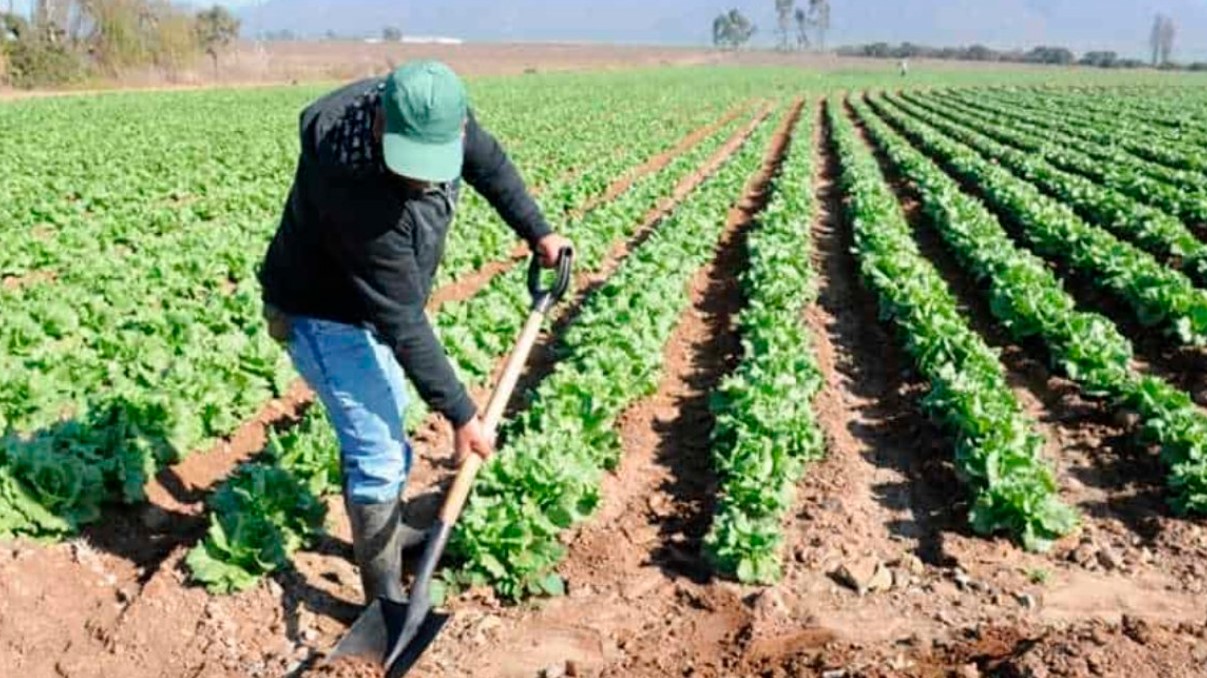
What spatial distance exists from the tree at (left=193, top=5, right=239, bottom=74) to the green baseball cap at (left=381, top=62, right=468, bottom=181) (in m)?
70.2

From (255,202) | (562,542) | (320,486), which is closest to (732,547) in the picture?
(562,542)

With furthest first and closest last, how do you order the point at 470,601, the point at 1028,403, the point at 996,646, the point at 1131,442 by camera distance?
the point at 1028,403
the point at 1131,442
the point at 470,601
the point at 996,646

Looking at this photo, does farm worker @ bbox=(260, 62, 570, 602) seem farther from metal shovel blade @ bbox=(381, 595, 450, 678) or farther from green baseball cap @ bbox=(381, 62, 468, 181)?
metal shovel blade @ bbox=(381, 595, 450, 678)

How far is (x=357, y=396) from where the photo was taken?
4.70 meters

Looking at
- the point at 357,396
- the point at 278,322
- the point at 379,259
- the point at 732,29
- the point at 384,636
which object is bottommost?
the point at 384,636

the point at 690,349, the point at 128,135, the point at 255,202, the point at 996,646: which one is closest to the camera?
the point at 996,646

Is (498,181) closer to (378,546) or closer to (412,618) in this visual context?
(378,546)

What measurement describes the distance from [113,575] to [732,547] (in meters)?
3.00

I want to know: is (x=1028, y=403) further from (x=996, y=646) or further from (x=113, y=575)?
(x=113, y=575)

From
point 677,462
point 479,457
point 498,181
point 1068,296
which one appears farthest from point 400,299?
point 1068,296

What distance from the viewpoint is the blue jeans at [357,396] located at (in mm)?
4656

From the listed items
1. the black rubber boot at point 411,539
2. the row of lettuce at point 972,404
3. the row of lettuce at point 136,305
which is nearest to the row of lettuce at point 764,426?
the row of lettuce at point 972,404

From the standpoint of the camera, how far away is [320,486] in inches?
245

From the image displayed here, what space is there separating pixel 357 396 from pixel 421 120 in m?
1.38
